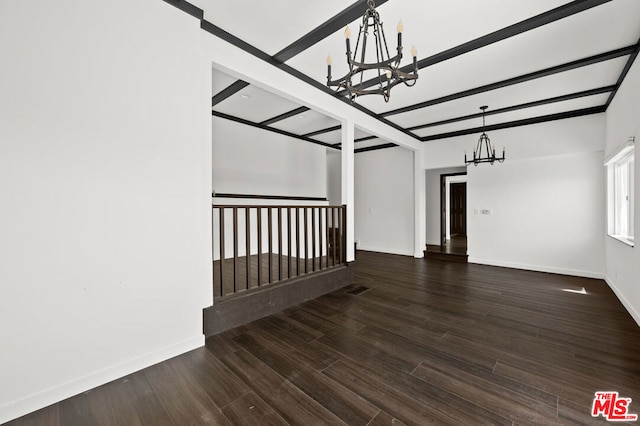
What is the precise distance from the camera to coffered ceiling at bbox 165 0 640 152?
2.37 m

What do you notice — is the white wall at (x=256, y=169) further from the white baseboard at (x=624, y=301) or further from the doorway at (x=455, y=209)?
the doorway at (x=455, y=209)

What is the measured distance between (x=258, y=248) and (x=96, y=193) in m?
1.46

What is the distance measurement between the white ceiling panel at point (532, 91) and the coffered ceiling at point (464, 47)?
2 centimetres

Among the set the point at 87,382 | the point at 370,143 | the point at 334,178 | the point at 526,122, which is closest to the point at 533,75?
the point at 526,122

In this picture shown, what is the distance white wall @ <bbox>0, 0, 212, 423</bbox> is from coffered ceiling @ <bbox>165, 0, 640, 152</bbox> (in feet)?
2.23

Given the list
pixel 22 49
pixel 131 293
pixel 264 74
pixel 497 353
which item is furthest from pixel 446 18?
pixel 131 293

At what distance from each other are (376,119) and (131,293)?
465 cm

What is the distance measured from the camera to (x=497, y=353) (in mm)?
2328

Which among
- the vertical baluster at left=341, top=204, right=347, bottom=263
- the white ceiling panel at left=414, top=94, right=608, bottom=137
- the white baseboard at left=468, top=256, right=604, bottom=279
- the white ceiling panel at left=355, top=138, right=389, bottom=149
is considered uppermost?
the white ceiling panel at left=355, top=138, right=389, bottom=149

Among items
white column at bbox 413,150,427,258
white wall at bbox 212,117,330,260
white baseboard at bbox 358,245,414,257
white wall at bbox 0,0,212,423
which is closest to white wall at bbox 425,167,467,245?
white column at bbox 413,150,427,258

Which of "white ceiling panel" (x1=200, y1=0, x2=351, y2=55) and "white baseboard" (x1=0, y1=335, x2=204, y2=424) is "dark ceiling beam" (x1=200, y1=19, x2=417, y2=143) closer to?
"white ceiling panel" (x1=200, y1=0, x2=351, y2=55)

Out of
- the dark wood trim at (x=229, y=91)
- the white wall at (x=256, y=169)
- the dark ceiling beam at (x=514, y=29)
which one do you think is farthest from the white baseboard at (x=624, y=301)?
the dark wood trim at (x=229, y=91)

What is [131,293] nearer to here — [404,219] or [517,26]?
[517,26]

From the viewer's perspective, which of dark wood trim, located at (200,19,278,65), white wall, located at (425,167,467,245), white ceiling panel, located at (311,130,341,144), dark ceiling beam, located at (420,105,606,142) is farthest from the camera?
white wall, located at (425,167,467,245)
